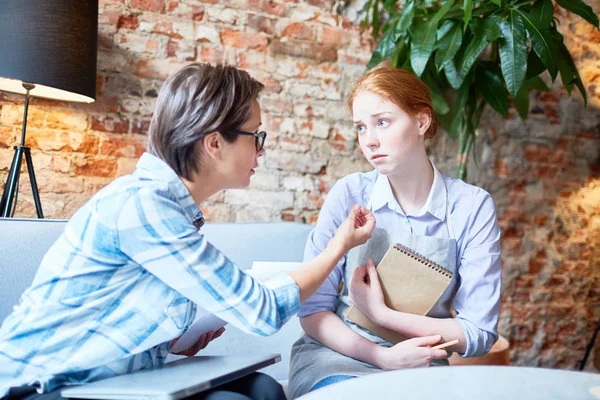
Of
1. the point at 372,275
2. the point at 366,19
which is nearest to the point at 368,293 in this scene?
the point at 372,275

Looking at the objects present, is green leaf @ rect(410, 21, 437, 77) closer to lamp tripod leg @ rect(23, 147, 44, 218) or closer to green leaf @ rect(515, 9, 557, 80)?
green leaf @ rect(515, 9, 557, 80)

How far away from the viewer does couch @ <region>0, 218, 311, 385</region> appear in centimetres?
157

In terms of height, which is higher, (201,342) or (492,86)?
(492,86)

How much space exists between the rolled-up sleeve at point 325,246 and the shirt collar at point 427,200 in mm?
80

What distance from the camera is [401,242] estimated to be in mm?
1433

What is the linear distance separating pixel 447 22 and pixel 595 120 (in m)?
1.39

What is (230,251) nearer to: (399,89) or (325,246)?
(325,246)

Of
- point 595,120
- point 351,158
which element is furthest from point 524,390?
point 595,120

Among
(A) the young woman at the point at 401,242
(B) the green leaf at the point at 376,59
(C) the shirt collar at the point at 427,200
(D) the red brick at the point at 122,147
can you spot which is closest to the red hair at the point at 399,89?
(A) the young woman at the point at 401,242

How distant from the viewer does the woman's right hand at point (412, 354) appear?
1.28 m

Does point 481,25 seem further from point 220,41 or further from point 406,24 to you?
point 220,41

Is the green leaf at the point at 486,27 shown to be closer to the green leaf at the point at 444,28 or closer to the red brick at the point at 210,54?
the green leaf at the point at 444,28

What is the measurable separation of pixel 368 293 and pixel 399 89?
482mm

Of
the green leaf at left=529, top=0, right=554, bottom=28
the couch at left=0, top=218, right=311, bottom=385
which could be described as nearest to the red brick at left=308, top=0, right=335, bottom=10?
the green leaf at left=529, top=0, right=554, bottom=28
